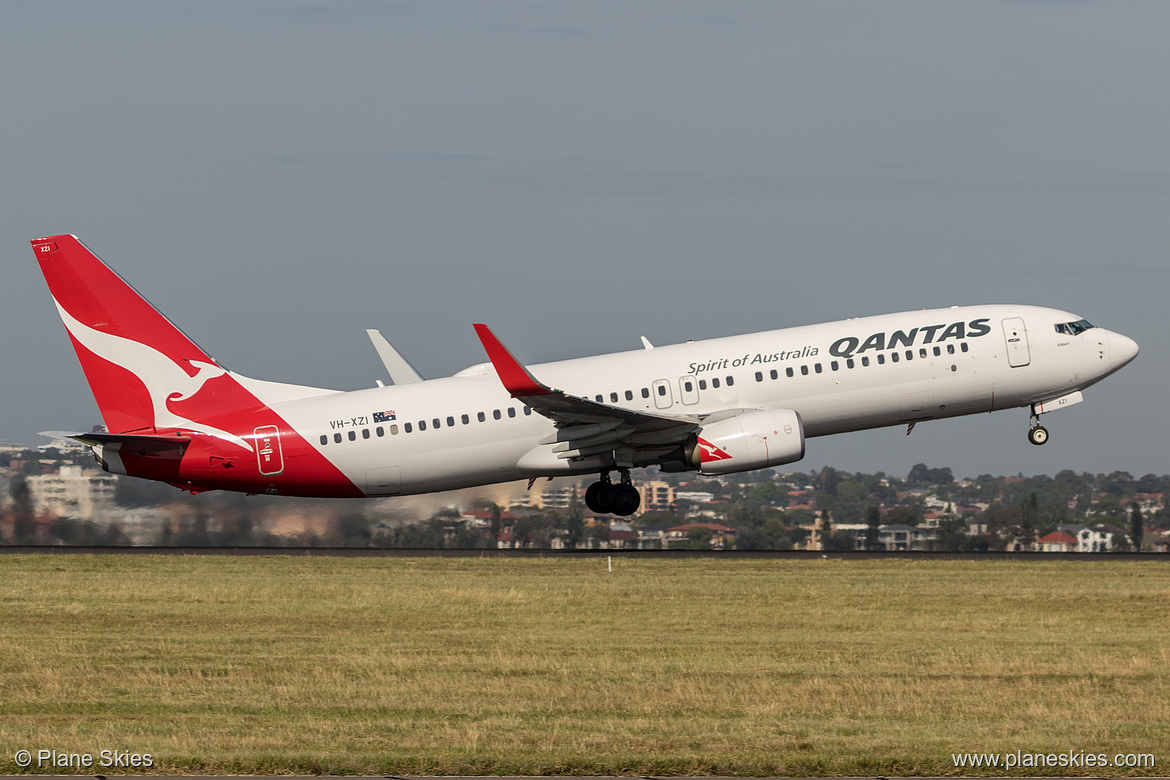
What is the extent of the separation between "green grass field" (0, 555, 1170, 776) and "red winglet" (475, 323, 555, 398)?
4859mm

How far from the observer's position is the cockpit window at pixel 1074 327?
4138cm

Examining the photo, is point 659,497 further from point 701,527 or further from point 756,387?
point 756,387

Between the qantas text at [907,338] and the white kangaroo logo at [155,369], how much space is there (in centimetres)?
1705

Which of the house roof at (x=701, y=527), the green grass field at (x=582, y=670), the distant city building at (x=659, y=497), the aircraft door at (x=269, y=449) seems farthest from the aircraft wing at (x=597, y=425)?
the house roof at (x=701, y=527)

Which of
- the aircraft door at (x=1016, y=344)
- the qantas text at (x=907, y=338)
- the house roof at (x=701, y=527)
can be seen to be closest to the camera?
the qantas text at (x=907, y=338)

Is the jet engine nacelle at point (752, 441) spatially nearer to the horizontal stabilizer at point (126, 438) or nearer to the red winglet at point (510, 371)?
the red winglet at point (510, 371)

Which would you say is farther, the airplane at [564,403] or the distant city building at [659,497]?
the distant city building at [659,497]

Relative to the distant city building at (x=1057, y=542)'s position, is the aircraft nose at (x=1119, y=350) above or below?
above

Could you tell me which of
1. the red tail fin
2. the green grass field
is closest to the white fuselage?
the red tail fin

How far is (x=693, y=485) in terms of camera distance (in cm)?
6956

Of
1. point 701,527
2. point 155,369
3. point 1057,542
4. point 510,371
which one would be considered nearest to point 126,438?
point 155,369

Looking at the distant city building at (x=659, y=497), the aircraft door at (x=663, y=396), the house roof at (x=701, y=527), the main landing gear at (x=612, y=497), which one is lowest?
the house roof at (x=701, y=527)

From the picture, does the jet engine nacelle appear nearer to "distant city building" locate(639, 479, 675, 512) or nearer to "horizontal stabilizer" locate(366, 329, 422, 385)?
"horizontal stabilizer" locate(366, 329, 422, 385)

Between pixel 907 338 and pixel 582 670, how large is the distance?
20.3m
